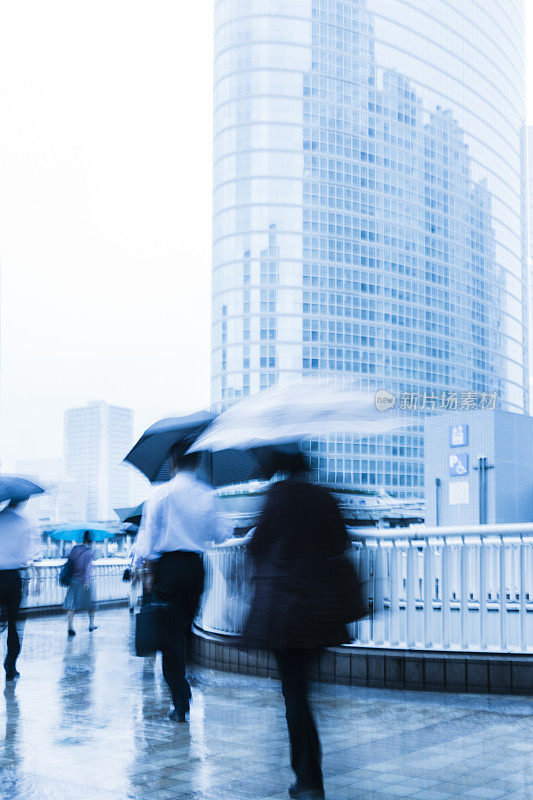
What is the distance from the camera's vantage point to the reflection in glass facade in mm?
114250

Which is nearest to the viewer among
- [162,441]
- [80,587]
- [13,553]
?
[162,441]

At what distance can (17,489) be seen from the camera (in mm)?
7633

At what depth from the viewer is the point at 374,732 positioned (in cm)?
546

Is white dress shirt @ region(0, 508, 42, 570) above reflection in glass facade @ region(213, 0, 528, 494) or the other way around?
the other way around

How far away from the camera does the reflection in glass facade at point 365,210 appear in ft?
375

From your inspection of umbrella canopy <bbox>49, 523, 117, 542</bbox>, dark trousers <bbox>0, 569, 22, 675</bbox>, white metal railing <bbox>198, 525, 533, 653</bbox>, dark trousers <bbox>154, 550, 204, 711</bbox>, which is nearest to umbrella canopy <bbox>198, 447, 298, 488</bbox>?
white metal railing <bbox>198, 525, 533, 653</bbox>

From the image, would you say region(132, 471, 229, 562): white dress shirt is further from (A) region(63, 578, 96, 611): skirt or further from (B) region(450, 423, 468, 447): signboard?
(B) region(450, 423, 468, 447): signboard

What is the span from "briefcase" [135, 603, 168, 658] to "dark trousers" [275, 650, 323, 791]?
1.83 meters

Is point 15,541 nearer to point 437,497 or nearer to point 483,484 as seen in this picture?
point 483,484

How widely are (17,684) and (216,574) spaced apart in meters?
2.09

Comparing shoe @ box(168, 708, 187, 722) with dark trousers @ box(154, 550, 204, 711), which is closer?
dark trousers @ box(154, 550, 204, 711)

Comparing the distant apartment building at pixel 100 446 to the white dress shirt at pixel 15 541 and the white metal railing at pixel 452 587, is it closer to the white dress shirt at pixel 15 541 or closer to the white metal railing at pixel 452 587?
the white dress shirt at pixel 15 541

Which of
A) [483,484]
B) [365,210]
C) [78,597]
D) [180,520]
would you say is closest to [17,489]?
[180,520]

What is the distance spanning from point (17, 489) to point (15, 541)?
1.49 ft
